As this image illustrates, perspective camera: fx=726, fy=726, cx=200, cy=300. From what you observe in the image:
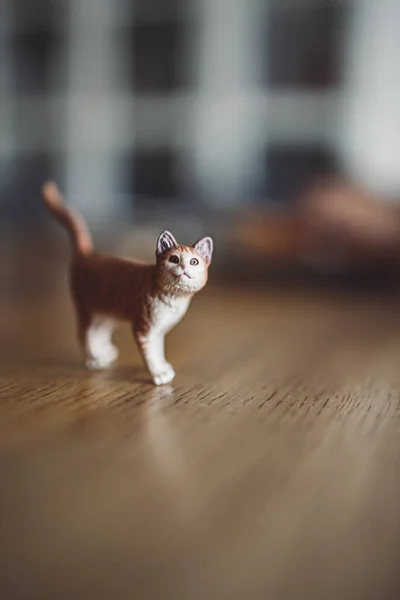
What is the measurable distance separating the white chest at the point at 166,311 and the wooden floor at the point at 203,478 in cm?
5

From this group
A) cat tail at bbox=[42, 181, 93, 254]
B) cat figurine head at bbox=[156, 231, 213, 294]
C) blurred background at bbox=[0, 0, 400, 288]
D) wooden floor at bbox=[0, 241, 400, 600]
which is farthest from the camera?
blurred background at bbox=[0, 0, 400, 288]

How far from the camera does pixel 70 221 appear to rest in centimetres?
69

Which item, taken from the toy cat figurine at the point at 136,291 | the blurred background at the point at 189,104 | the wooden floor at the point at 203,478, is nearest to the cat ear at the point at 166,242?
the toy cat figurine at the point at 136,291

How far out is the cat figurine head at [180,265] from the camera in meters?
0.55

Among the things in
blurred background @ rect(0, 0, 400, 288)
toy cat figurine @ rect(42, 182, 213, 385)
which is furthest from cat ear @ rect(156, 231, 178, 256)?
blurred background @ rect(0, 0, 400, 288)

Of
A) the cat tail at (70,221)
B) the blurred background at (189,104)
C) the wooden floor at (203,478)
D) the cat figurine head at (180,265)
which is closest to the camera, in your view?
the wooden floor at (203,478)

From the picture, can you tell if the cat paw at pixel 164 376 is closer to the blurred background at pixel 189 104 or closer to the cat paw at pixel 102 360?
the cat paw at pixel 102 360

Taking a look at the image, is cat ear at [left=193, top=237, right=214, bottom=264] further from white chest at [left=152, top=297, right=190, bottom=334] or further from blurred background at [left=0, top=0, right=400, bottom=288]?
blurred background at [left=0, top=0, right=400, bottom=288]

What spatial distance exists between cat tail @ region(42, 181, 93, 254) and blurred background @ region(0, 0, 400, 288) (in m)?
1.75

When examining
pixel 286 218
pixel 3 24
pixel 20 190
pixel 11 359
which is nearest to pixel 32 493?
pixel 11 359

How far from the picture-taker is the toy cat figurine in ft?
1.82

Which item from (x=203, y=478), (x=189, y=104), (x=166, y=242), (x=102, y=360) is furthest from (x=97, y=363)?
(x=189, y=104)

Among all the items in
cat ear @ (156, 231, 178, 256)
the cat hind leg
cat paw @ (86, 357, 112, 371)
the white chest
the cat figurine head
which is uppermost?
cat ear @ (156, 231, 178, 256)

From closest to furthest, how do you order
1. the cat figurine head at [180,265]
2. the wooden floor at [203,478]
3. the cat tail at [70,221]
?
1. the wooden floor at [203,478]
2. the cat figurine head at [180,265]
3. the cat tail at [70,221]
